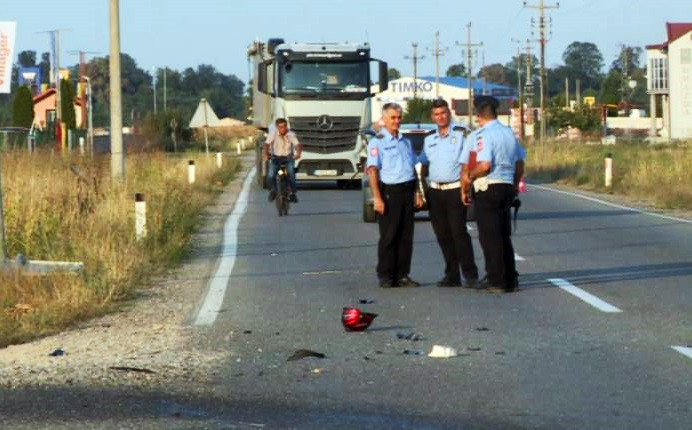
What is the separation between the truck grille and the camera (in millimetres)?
33875

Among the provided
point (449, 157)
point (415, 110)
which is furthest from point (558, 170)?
point (415, 110)

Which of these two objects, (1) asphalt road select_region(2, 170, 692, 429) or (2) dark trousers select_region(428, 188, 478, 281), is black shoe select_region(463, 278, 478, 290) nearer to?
(2) dark trousers select_region(428, 188, 478, 281)

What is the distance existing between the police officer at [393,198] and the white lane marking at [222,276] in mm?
1688

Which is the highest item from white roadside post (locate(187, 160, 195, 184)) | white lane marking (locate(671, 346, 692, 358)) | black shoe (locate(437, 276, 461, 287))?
white roadside post (locate(187, 160, 195, 184))

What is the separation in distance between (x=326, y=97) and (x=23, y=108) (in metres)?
32.1

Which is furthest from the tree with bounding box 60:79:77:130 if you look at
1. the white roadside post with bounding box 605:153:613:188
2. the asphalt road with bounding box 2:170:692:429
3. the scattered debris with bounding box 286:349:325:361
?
the scattered debris with bounding box 286:349:325:361

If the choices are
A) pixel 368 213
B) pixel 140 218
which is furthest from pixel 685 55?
pixel 140 218

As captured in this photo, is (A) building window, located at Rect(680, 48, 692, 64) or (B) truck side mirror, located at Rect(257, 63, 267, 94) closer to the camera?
(B) truck side mirror, located at Rect(257, 63, 267, 94)

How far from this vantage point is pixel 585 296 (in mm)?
12898

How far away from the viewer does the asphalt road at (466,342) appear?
7777 mm

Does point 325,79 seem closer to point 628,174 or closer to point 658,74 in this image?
point 628,174

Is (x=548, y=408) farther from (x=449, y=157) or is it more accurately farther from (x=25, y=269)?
(x=25, y=269)

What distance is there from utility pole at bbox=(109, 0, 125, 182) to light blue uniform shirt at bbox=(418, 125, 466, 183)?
1116 cm

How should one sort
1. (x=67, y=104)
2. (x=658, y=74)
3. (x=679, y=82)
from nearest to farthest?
1. (x=67, y=104)
2. (x=679, y=82)
3. (x=658, y=74)
